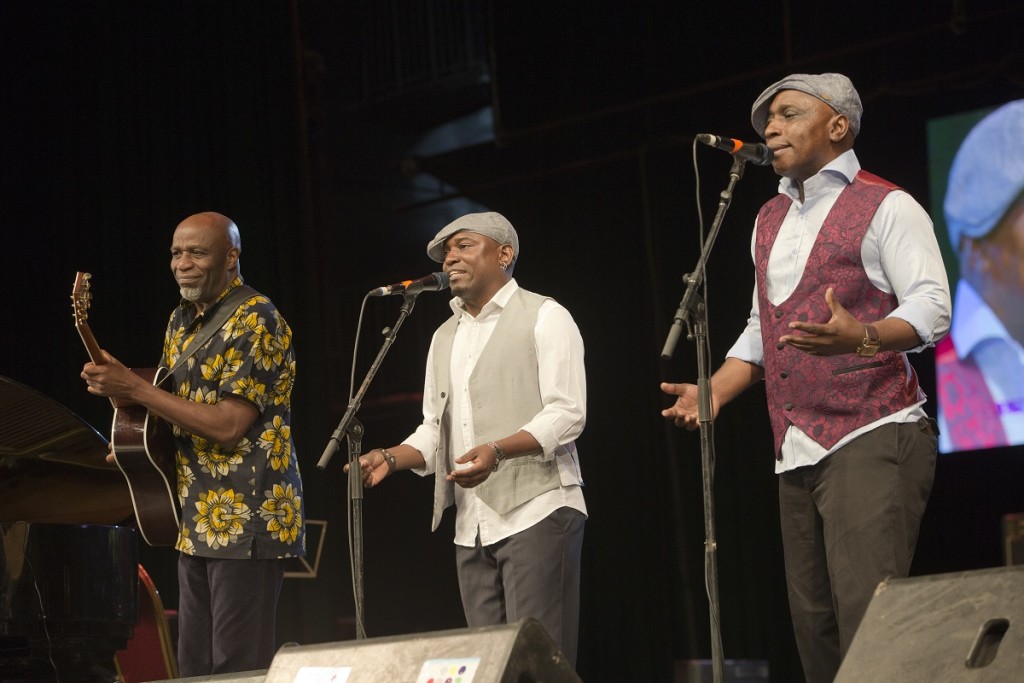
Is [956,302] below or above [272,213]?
below

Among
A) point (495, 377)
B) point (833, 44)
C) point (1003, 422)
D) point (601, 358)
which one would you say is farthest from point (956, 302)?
point (495, 377)

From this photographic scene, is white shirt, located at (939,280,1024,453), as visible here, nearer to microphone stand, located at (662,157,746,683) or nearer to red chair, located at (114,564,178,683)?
microphone stand, located at (662,157,746,683)

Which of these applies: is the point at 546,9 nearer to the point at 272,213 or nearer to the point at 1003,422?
the point at 272,213

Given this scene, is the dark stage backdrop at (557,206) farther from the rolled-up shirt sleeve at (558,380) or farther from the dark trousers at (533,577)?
the dark trousers at (533,577)

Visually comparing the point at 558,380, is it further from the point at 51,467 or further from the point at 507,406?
the point at 51,467

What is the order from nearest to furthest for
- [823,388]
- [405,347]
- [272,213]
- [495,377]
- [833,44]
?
[823,388] → [495,377] → [833,44] → [272,213] → [405,347]

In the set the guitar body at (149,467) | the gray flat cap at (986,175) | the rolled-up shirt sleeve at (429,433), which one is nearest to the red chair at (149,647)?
the guitar body at (149,467)

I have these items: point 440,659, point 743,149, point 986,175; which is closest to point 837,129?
point 743,149

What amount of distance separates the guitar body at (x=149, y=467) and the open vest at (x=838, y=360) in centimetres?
168

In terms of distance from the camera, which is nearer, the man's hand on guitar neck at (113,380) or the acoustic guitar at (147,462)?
the man's hand on guitar neck at (113,380)

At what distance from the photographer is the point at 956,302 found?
5516mm

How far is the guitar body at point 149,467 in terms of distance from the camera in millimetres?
3562

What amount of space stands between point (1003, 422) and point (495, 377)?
2.90m

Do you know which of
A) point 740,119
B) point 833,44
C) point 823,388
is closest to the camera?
point 823,388
